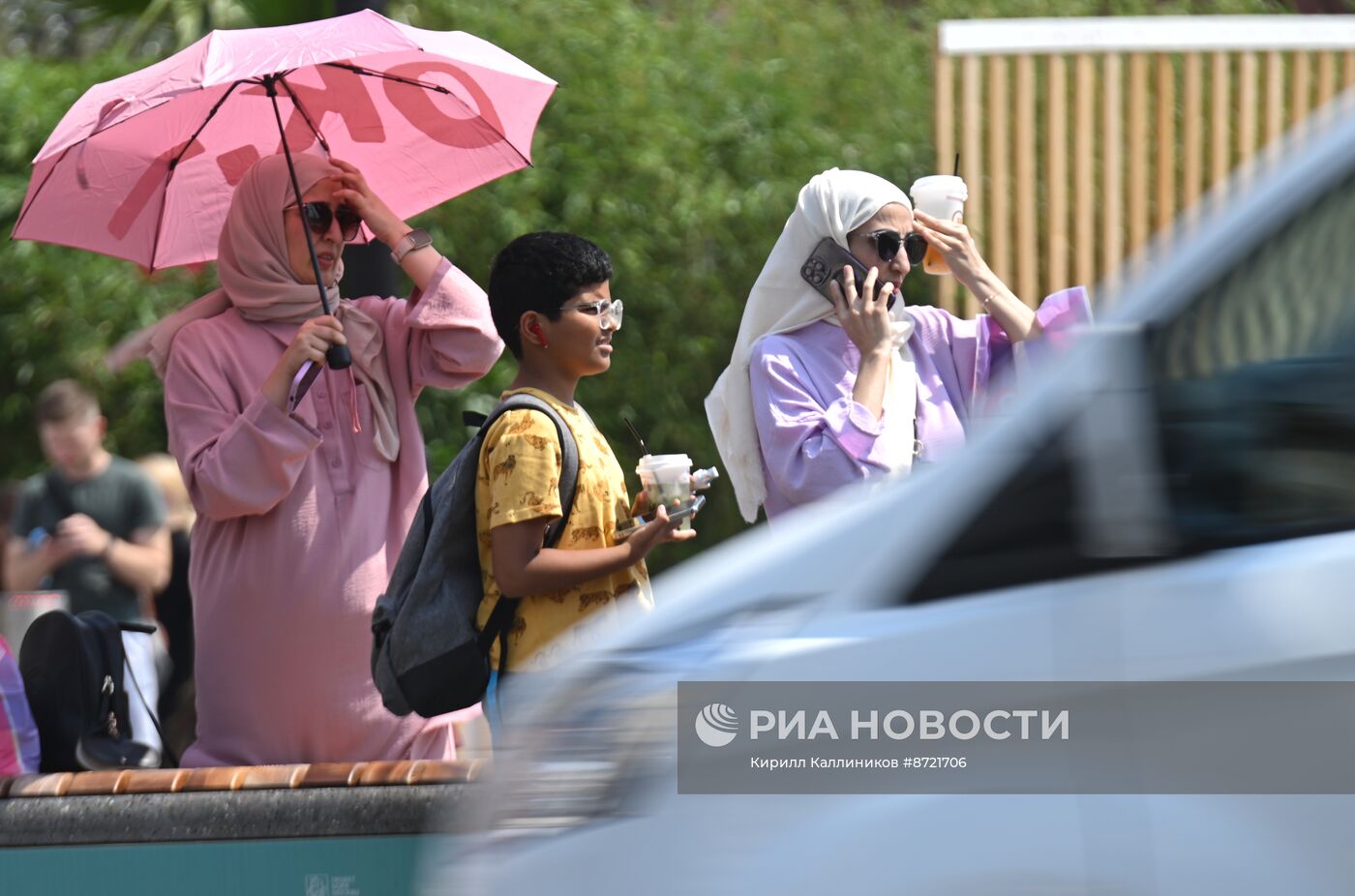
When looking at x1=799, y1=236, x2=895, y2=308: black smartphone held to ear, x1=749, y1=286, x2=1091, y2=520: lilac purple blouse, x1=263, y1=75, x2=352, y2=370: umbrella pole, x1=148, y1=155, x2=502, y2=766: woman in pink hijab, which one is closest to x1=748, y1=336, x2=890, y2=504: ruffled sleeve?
x1=749, y1=286, x2=1091, y2=520: lilac purple blouse

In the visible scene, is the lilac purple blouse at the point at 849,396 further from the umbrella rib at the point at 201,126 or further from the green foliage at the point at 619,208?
the green foliage at the point at 619,208

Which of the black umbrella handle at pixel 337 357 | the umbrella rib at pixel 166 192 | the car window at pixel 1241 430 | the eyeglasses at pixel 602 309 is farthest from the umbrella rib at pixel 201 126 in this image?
the car window at pixel 1241 430

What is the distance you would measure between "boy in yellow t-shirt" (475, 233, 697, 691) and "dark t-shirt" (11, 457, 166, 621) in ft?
8.93

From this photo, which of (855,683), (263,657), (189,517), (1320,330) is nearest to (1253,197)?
(1320,330)

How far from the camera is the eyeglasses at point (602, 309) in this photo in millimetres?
3494

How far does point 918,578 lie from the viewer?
6.29 feet

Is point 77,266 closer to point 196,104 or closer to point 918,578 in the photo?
point 196,104

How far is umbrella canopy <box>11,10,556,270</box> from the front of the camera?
4.17 meters

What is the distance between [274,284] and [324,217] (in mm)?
179

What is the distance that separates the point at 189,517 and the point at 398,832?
3.43 m

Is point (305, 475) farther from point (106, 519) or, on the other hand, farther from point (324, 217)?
point (106, 519)

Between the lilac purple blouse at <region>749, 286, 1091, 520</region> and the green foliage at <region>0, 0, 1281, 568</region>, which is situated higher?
the lilac purple blouse at <region>749, 286, 1091, 520</region>

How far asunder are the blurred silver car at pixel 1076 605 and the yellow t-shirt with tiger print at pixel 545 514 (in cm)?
122

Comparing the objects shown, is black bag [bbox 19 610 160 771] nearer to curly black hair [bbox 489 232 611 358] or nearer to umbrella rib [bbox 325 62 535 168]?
curly black hair [bbox 489 232 611 358]
